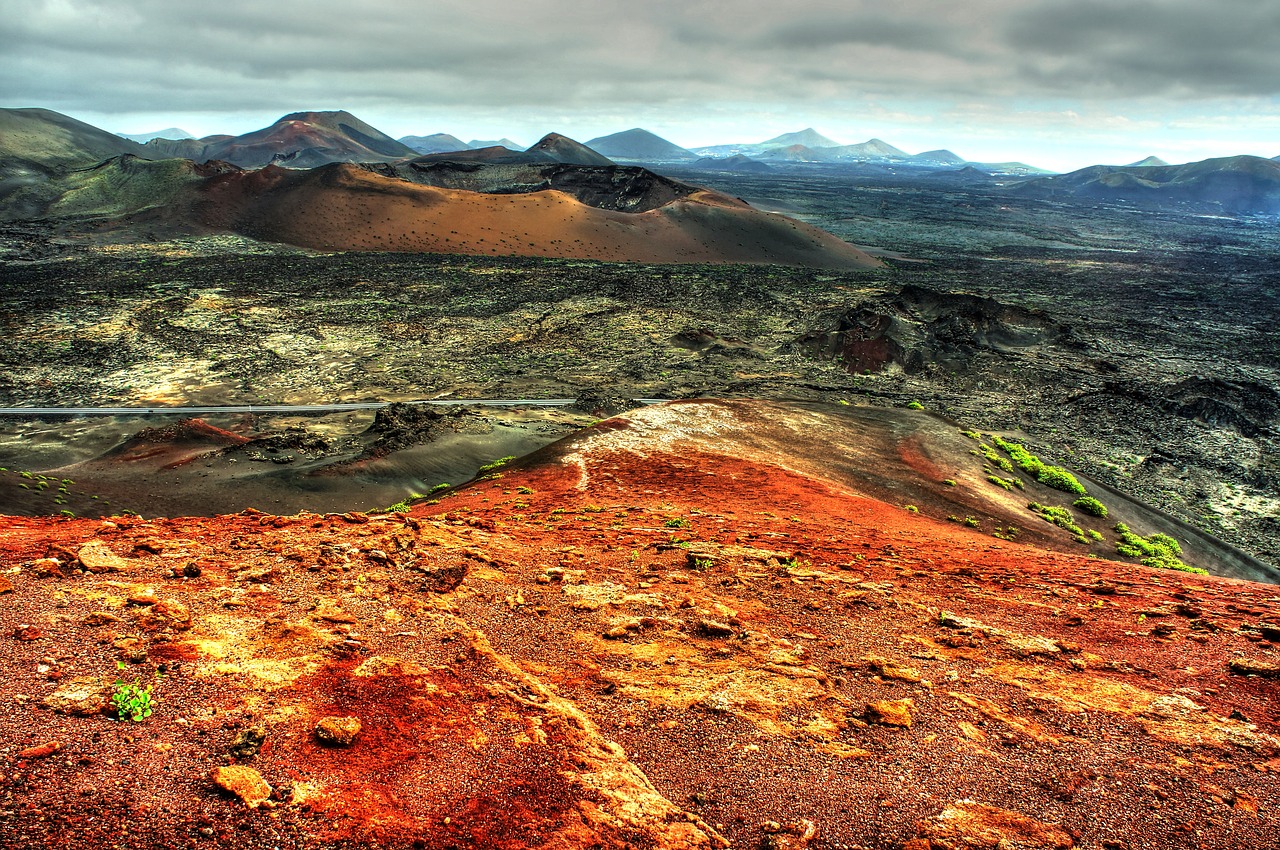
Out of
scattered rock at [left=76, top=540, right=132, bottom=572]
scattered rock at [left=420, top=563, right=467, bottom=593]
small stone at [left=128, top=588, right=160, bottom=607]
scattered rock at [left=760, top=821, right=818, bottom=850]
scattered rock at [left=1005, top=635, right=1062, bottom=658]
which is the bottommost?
scattered rock at [left=1005, top=635, right=1062, bottom=658]

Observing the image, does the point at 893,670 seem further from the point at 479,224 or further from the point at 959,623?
the point at 479,224

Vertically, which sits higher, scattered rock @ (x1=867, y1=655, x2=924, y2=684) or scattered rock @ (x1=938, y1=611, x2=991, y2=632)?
scattered rock @ (x1=867, y1=655, x2=924, y2=684)

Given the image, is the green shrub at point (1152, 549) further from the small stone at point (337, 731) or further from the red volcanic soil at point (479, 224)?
the red volcanic soil at point (479, 224)

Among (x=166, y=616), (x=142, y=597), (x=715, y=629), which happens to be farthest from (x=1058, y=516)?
(x=142, y=597)

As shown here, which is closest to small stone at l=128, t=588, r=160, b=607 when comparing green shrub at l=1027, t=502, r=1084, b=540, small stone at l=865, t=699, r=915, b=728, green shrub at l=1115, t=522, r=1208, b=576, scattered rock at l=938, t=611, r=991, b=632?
small stone at l=865, t=699, r=915, b=728

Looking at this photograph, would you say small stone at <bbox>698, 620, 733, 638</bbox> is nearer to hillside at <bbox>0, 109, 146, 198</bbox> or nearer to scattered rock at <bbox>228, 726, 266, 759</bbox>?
scattered rock at <bbox>228, 726, 266, 759</bbox>

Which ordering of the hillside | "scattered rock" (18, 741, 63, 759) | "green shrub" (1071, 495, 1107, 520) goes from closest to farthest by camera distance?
"scattered rock" (18, 741, 63, 759) < "green shrub" (1071, 495, 1107, 520) < the hillside
